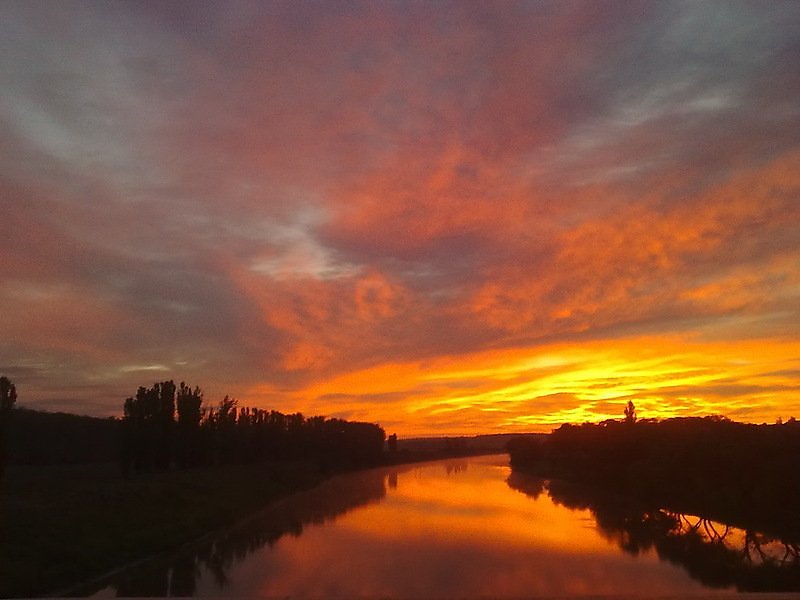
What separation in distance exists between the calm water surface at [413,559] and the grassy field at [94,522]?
937 mm

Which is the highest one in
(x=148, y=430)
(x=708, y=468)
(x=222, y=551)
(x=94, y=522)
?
(x=148, y=430)

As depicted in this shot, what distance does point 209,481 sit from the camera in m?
39.4

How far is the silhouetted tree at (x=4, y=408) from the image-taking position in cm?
2966

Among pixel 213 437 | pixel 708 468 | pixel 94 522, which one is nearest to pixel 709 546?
pixel 708 468

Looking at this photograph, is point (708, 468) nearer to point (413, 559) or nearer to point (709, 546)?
point (709, 546)

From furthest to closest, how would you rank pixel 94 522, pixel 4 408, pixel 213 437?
pixel 213 437
pixel 4 408
pixel 94 522

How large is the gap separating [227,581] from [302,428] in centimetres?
6781

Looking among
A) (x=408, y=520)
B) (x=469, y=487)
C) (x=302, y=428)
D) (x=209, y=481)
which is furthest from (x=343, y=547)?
(x=302, y=428)

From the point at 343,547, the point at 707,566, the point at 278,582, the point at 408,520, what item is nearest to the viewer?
the point at 278,582

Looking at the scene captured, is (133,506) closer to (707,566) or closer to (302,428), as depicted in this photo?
(707,566)

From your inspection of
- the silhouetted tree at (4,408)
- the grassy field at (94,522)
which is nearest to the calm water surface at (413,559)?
the grassy field at (94,522)

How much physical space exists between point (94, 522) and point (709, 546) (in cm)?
1829

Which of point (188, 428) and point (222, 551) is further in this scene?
point (188, 428)

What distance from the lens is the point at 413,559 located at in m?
20.7
